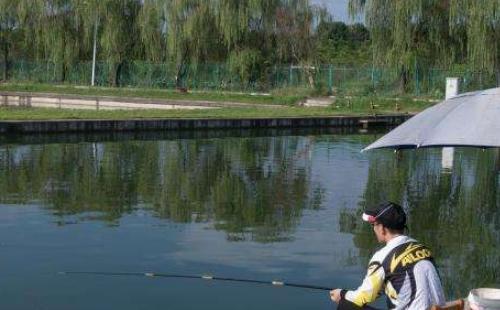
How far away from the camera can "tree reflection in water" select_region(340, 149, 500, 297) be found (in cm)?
1010

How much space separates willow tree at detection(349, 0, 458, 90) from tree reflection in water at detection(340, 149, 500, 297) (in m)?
15.5

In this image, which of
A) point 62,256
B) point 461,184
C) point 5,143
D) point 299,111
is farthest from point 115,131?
point 62,256

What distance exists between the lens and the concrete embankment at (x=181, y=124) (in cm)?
2552

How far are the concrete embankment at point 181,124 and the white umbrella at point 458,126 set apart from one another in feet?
67.0

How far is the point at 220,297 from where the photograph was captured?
8.80 m

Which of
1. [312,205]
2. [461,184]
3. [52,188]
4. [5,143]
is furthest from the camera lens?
[5,143]

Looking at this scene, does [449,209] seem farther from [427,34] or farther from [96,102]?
[96,102]

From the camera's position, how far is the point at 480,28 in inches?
1363

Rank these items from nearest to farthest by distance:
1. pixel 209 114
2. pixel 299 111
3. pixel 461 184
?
pixel 461 184 → pixel 209 114 → pixel 299 111

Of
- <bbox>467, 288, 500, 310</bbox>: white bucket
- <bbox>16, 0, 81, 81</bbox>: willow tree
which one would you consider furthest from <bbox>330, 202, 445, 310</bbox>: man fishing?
<bbox>16, 0, 81, 81</bbox>: willow tree

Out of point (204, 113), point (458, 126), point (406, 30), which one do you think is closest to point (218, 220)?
point (458, 126)

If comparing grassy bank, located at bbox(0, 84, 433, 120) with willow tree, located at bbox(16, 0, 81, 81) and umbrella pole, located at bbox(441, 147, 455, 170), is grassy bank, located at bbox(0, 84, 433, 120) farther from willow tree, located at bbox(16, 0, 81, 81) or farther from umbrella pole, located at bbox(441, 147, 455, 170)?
umbrella pole, located at bbox(441, 147, 455, 170)

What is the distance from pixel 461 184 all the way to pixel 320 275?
8158mm

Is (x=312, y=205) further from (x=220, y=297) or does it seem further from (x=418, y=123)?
(x=418, y=123)
